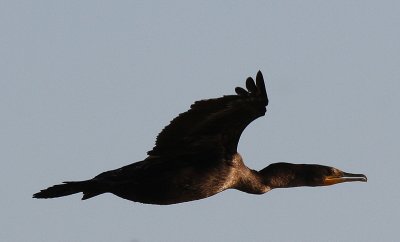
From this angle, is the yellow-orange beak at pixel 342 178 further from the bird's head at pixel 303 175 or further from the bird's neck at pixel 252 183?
the bird's neck at pixel 252 183

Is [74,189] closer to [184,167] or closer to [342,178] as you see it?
[184,167]

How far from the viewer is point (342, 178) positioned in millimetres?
15250

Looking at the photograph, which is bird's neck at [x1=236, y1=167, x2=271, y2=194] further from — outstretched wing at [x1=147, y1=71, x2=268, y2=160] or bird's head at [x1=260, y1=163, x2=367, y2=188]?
outstretched wing at [x1=147, y1=71, x2=268, y2=160]

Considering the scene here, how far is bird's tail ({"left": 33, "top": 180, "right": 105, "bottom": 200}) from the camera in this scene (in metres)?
13.8

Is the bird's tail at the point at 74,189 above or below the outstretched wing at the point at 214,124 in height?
below

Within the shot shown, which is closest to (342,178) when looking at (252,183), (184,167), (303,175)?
(303,175)

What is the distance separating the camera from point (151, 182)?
543 inches

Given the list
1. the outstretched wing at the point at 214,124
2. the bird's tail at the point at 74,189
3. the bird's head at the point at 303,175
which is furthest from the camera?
the bird's head at the point at 303,175

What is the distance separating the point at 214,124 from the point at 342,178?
2.45m

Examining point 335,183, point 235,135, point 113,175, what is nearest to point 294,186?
point 335,183

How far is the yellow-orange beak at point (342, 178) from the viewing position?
1516cm

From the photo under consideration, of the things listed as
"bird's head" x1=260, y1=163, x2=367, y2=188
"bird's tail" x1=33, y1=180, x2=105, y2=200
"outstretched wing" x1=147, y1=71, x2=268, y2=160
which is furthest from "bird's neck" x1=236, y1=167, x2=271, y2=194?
"bird's tail" x1=33, y1=180, x2=105, y2=200

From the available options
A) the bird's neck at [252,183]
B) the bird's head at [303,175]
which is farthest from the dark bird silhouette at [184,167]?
the bird's head at [303,175]

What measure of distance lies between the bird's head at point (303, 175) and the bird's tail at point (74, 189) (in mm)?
2166
